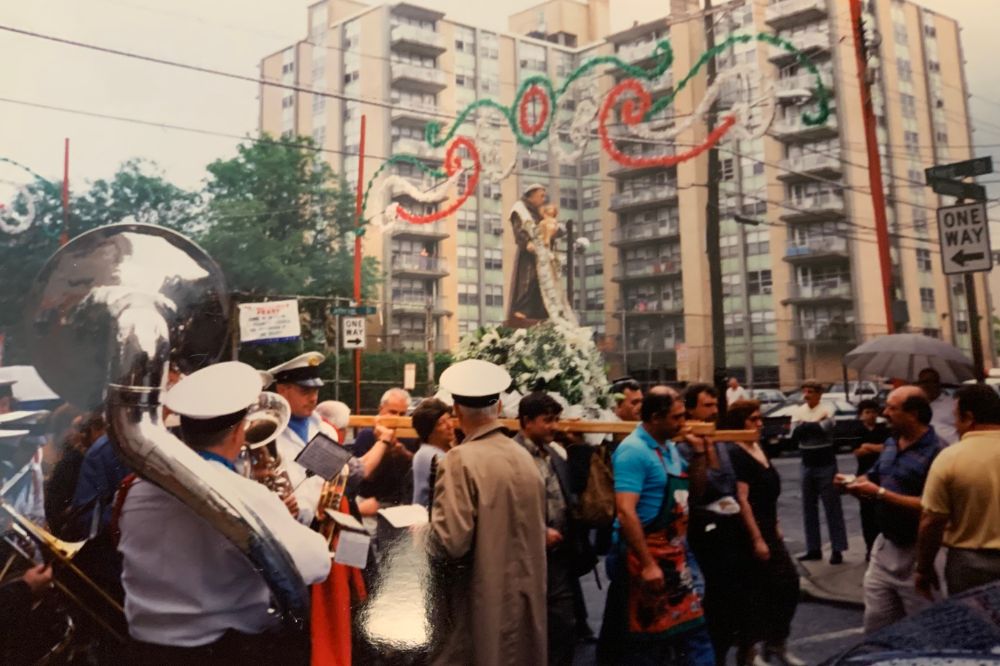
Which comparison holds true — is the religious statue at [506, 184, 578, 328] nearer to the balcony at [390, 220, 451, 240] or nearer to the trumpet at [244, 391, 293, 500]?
the balcony at [390, 220, 451, 240]

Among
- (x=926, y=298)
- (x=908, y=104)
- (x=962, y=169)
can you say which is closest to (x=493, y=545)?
(x=926, y=298)

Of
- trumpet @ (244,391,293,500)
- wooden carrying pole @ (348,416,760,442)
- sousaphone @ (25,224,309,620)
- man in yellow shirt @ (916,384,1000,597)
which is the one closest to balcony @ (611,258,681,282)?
wooden carrying pole @ (348,416,760,442)

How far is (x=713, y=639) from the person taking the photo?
425 centimetres

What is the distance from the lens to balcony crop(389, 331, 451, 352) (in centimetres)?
425

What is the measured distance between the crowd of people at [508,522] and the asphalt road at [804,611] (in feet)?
0.79

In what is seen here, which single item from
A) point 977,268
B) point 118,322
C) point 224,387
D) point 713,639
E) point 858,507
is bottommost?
point 713,639

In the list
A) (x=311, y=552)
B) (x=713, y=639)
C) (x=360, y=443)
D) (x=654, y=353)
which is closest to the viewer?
(x=311, y=552)

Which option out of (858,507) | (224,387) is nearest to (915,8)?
(858,507)

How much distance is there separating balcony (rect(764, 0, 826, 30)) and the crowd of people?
8.28 ft

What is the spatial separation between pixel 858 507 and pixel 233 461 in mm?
4179

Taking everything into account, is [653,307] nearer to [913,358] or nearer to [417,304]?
[913,358]

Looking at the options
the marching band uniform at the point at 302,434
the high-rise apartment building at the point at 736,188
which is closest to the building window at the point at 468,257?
the high-rise apartment building at the point at 736,188

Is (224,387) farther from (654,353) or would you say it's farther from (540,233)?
(654,353)

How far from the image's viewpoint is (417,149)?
185 inches
